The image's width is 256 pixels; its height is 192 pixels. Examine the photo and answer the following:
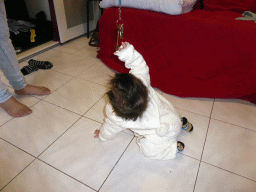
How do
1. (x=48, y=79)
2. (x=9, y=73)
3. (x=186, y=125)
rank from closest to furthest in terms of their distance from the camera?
1. (x=186, y=125)
2. (x=9, y=73)
3. (x=48, y=79)

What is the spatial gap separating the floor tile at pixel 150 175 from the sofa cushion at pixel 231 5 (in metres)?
1.31

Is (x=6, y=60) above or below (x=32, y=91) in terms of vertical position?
above

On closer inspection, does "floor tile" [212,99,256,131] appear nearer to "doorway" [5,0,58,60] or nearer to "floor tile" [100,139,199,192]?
"floor tile" [100,139,199,192]

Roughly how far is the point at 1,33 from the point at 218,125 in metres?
Result: 1.48

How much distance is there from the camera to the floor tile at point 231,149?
0.85m

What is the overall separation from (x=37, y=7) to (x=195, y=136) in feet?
8.18

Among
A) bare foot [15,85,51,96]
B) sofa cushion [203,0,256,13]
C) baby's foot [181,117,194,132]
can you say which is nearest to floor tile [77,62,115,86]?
bare foot [15,85,51,96]

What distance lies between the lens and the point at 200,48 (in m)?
1.17

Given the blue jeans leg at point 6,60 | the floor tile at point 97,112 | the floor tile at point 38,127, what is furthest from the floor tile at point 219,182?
the blue jeans leg at point 6,60

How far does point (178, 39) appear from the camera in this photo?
47.6 inches

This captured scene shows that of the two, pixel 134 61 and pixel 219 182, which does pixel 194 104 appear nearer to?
pixel 219 182

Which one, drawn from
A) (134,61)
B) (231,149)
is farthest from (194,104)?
(134,61)

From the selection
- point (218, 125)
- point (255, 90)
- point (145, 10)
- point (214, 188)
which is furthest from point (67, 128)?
point (255, 90)

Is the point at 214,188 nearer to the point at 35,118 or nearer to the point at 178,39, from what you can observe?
the point at 178,39
